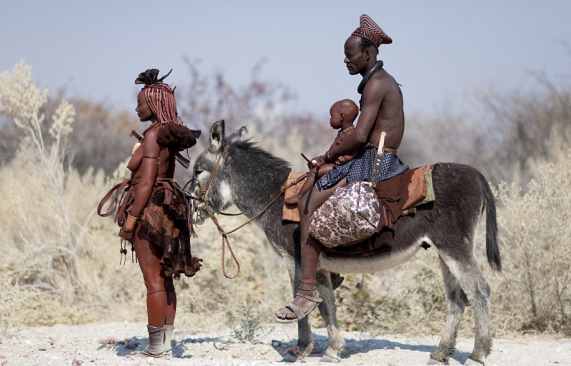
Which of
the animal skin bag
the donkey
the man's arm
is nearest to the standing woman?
the donkey

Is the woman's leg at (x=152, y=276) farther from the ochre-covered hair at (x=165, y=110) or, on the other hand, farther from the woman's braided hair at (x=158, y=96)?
the woman's braided hair at (x=158, y=96)

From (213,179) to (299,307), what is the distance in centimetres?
174

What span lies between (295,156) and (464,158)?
5709 millimetres

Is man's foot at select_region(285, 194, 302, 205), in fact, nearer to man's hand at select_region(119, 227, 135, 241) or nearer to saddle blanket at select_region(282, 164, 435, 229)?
saddle blanket at select_region(282, 164, 435, 229)

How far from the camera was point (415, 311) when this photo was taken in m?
9.18

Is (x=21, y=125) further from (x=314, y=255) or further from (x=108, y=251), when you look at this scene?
(x=314, y=255)

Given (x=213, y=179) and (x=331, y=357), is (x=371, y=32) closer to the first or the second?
(x=213, y=179)

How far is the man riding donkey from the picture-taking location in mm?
6297

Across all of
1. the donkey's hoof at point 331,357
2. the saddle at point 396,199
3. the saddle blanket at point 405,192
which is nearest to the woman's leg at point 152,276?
the donkey's hoof at point 331,357

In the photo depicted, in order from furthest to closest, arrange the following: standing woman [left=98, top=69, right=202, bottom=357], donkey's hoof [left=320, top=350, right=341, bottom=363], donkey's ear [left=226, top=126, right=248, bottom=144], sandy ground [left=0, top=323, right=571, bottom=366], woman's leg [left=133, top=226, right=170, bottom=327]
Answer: donkey's ear [left=226, top=126, right=248, bottom=144]
donkey's hoof [left=320, top=350, right=341, bottom=363]
sandy ground [left=0, top=323, right=571, bottom=366]
woman's leg [left=133, top=226, right=170, bottom=327]
standing woman [left=98, top=69, right=202, bottom=357]

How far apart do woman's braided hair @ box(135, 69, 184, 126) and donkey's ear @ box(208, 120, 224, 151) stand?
0.69 meters

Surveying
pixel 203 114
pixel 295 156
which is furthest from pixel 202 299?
pixel 203 114

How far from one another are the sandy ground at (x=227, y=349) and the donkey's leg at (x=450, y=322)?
194 mm

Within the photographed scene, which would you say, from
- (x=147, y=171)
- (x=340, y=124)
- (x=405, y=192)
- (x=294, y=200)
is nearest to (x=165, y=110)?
(x=147, y=171)
